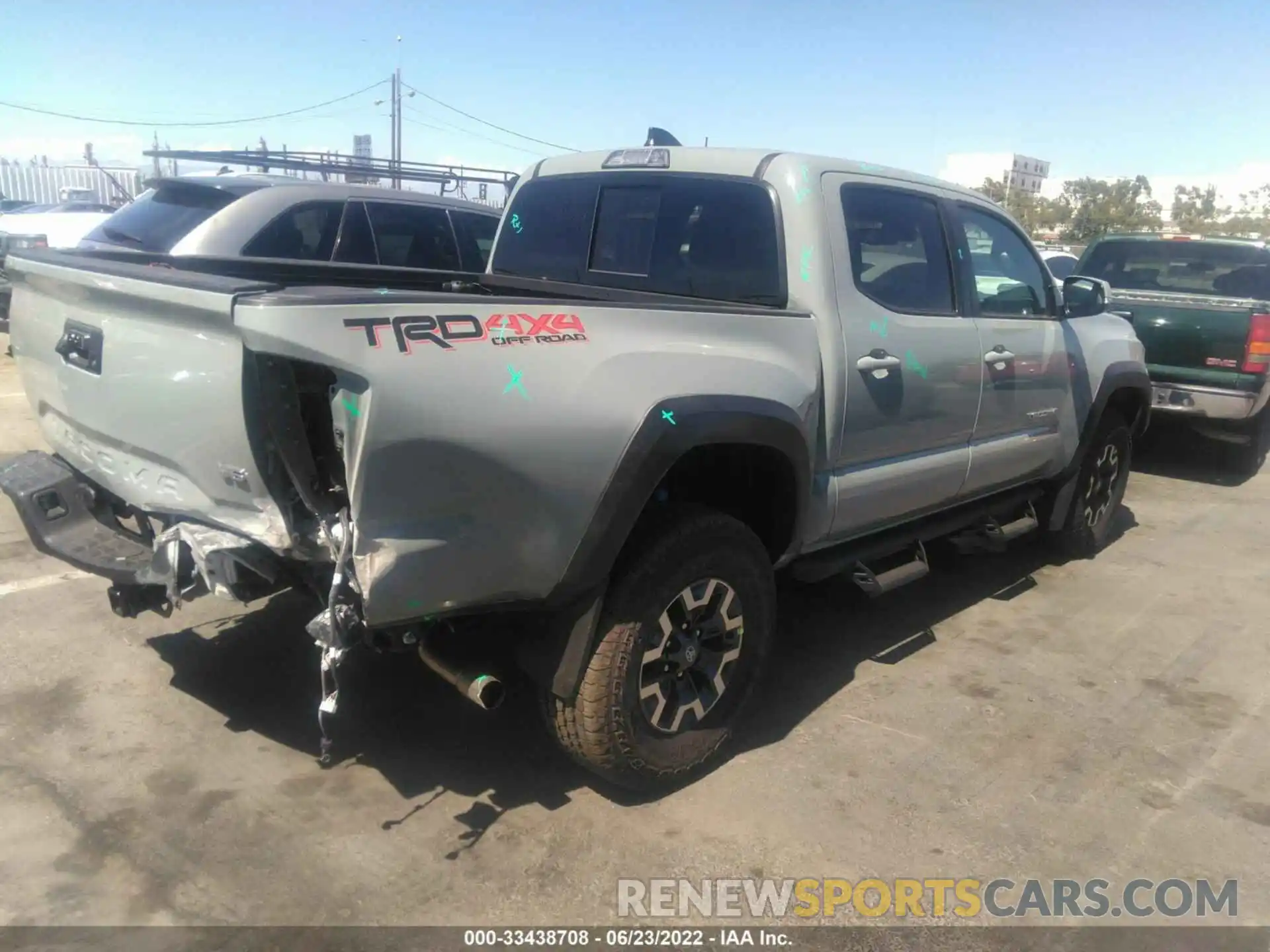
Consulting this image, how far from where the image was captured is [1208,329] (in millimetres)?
7594

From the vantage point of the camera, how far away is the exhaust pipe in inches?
109

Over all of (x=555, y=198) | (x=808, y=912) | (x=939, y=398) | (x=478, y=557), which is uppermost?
(x=555, y=198)

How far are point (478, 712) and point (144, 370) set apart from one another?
1.71 meters

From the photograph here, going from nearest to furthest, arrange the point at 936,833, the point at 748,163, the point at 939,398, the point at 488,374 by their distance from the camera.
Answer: the point at 488,374
the point at 936,833
the point at 748,163
the point at 939,398

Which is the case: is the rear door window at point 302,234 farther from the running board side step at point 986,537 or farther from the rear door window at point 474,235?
the running board side step at point 986,537

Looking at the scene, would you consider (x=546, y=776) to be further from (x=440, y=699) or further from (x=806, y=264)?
(x=806, y=264)

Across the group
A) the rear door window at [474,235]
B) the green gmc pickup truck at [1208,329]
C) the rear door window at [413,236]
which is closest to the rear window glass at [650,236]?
the rear door window at [413,236]

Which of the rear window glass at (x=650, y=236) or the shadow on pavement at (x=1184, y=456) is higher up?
the rear window glass at (x=650, y=236)

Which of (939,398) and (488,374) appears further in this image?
(939,398)

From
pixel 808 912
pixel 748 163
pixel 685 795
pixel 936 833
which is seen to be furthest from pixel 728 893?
pixel 748 163

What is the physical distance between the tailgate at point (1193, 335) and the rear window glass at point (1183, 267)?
0.63 m

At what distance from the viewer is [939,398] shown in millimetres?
4055

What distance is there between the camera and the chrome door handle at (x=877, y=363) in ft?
11.9

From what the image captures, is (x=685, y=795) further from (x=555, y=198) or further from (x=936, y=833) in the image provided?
(x=555, y=198)
